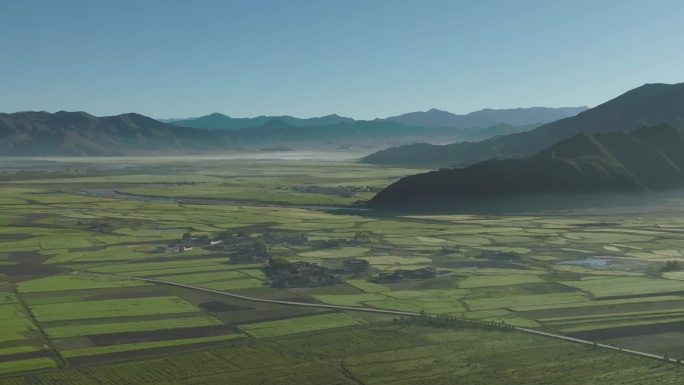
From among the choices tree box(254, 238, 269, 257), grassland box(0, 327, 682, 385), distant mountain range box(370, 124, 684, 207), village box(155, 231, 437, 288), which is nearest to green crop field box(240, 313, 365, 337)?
grassland box(0, 327, 682, 385)

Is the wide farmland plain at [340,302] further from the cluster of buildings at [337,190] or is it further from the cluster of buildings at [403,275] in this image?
the cluster of buildings at [337,190]

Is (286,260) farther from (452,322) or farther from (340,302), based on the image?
(452,322)

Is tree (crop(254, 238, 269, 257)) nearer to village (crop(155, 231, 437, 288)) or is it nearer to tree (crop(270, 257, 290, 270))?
village (crop(155, 231, 437, 288))

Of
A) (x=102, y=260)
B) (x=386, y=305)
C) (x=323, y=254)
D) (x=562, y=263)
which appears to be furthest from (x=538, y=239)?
(x=102, y=260)

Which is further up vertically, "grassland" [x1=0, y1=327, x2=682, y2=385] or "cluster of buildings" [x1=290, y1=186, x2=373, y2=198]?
"cluster of buildings" [x1=290, y1=186, x2=373, y2=198]

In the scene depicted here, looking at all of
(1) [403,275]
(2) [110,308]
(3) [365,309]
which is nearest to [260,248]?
(1) [403,275]

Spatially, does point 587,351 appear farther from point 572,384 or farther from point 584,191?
point 584,191
